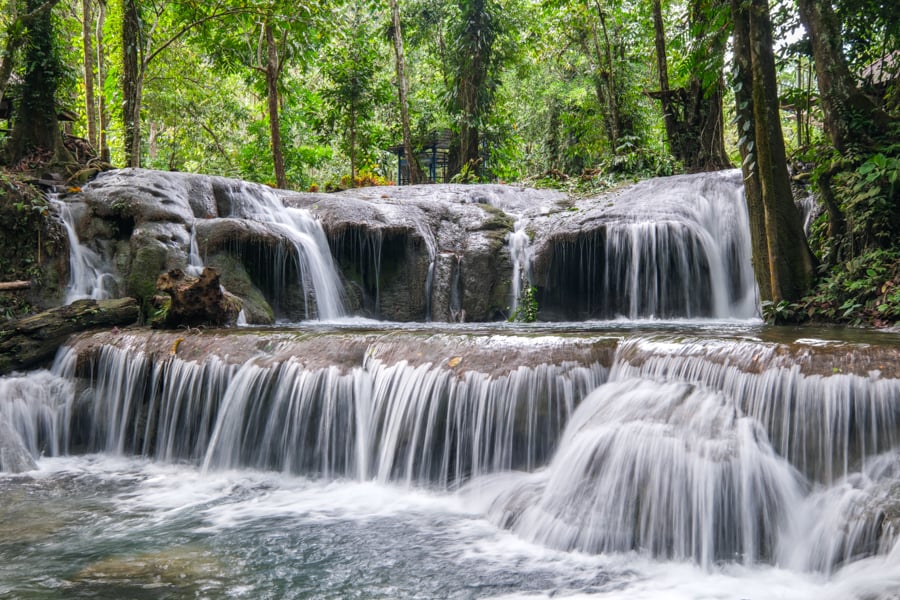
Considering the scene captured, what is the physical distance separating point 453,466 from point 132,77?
12.1 metres

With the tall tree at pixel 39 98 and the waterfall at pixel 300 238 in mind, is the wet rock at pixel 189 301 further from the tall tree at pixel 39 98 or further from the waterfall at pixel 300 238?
the tall tree at pixel 39 98

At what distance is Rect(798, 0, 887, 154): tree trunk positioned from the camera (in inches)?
311

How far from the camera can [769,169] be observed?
7828 millimetres

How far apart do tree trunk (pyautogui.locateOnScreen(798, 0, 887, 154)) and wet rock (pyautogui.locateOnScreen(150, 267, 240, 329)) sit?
7.63 metres

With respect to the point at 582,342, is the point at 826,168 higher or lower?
higher

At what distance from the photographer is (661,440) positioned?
450 cm

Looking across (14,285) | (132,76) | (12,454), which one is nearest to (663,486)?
(12,454)

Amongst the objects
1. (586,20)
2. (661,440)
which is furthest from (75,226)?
(586,20)

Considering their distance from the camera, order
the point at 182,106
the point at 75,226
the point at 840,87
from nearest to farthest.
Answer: the point at 840,87 < the point at 75,226 < the point at 182,106

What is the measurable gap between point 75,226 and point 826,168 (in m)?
9.93

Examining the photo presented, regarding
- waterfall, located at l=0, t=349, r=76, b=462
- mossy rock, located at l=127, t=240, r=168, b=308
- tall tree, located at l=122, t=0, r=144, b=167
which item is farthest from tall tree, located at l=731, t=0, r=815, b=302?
tall tree, located at l=122, t=0, r=144, b=167

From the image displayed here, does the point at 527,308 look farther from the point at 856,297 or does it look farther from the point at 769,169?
the point at 856,297

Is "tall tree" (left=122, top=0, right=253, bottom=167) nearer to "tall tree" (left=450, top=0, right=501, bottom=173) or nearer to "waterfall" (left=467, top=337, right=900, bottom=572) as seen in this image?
"tall tree" (left=450, top=0, right=501, bottom=173)

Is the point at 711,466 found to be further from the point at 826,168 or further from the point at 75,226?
the point at 75,226
